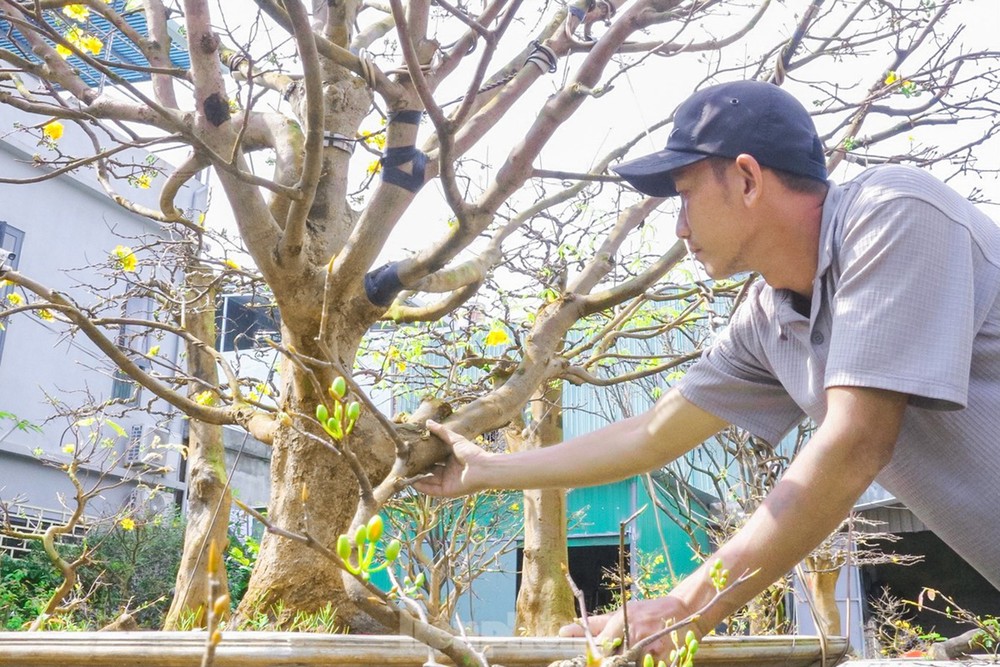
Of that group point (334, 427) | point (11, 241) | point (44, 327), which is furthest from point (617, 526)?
point (334, 427)

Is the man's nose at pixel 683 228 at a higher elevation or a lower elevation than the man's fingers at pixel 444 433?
higher

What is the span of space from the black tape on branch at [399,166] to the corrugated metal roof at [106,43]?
96 cm

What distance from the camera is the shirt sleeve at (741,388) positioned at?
2.00 meters

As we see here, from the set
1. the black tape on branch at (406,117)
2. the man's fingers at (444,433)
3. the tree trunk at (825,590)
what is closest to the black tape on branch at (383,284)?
the black tape on branch at (406,117)

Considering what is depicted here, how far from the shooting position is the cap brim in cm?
170

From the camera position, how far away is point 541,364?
3803 millimetres

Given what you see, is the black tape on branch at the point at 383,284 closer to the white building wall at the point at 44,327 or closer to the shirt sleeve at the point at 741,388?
the shirt sleeve at the point at 741,388

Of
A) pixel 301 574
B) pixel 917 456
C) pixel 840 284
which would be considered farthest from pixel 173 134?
pixel 917 456

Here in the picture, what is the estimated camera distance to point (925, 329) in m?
1.40

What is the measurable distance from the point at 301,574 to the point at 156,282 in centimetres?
291

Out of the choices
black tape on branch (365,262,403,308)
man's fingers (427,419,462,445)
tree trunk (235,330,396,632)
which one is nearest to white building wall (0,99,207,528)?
tree trunk (235,330,396,632)

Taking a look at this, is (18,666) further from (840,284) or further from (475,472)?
(840,284)

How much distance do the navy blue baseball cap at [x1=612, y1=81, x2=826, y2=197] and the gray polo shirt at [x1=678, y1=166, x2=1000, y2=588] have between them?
116 millimetres

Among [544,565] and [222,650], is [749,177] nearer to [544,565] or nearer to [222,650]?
[222,650]
